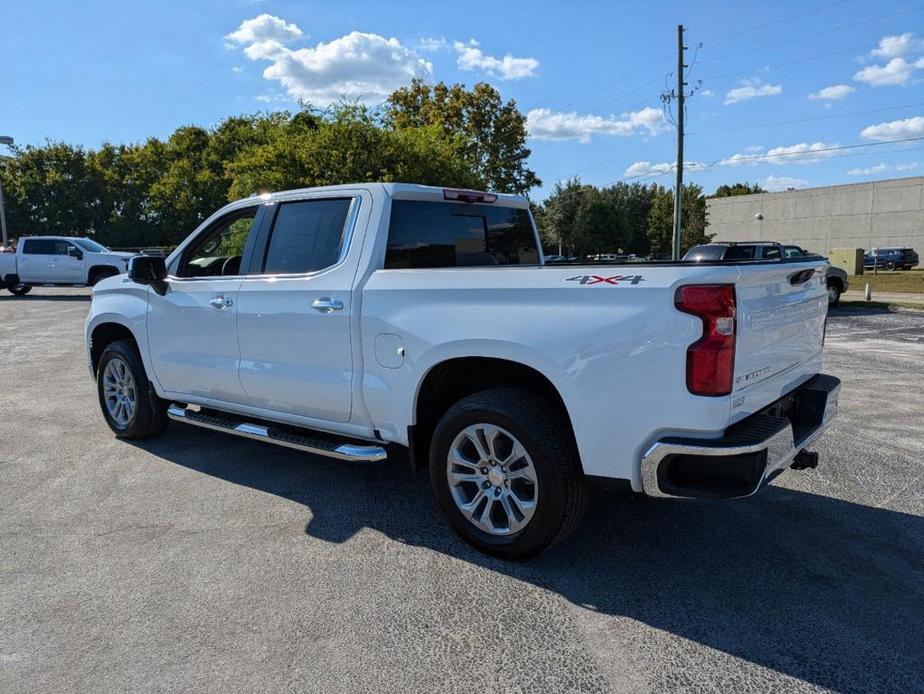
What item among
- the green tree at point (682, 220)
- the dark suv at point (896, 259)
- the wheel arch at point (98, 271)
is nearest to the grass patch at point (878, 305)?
the wheel arch at point (98, 271)

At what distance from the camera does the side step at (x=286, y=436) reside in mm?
3846

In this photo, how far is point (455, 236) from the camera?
4477 millimetres

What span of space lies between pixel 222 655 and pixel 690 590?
2.13 m

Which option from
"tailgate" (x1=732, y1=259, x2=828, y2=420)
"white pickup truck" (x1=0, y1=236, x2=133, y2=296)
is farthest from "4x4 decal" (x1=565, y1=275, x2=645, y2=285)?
"white pickup truck" (x1=0, y1=236, x2=133, y2=296)

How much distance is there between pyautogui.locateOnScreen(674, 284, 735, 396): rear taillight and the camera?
2.74 meters

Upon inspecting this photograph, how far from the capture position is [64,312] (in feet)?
56.0

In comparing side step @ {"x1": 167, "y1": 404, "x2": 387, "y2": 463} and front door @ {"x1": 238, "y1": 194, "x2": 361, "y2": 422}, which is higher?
front door @ {"x1": 238, "y1": 194, "x2": 361, "y2": 422}

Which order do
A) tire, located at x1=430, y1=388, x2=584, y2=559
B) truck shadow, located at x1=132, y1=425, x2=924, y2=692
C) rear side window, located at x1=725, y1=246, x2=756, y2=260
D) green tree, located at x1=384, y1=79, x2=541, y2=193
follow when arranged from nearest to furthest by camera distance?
1. truck shadow, located at x1=132, y1=425, x2=924, y2=692
2. tire, located at x1=430, y1=388, x2=584, y2=559
3. rear side window, located at x1=725, y1=246, x2=756, y2=260
4. green tree, located at x1=384, y1=79, x2=541, y2=193

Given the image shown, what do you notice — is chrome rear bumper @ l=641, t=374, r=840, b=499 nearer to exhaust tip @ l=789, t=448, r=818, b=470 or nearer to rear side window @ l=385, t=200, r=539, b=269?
exhaust tip @ l=789, t=448, r=818, b=470

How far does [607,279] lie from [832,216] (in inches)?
2172

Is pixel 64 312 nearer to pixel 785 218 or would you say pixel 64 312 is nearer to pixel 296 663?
pixel 296 663

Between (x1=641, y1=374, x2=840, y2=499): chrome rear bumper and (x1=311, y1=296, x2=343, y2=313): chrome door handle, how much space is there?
197 centimetres

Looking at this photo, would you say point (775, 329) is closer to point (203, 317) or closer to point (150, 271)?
point (203, 317)

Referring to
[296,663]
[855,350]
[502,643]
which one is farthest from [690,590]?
[855,350]
